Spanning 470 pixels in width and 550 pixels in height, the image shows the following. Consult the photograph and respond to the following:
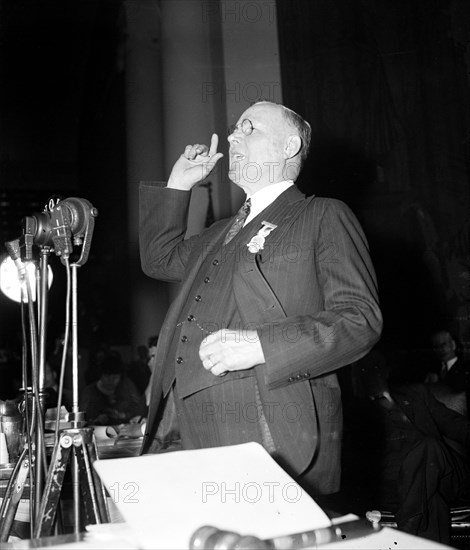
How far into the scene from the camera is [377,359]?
4.27m

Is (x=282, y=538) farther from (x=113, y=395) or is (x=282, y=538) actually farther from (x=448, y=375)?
(x=113, y=395)

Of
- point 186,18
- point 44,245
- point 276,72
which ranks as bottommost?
point 44,245

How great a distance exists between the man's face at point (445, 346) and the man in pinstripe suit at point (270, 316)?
289 centimetres

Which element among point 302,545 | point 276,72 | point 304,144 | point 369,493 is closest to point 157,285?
point 276,72

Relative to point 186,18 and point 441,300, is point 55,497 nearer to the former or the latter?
point 441,300

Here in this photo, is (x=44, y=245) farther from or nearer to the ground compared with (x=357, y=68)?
nearer to the ground

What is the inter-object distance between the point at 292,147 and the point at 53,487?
1.11m

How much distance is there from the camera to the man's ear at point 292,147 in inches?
71.4

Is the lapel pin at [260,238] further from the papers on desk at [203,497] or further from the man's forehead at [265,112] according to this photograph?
the papers on desk at [203,497]

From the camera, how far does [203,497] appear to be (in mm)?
903

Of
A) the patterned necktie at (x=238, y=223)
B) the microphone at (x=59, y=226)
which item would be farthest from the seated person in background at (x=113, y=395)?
the microphone at (x=59, y=226)

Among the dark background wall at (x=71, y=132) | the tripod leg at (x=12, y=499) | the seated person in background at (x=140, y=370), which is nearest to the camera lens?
the tripod leg at (x=12, y=499)

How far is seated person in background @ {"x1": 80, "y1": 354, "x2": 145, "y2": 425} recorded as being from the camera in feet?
16.8

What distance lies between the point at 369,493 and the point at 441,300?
1897mm
